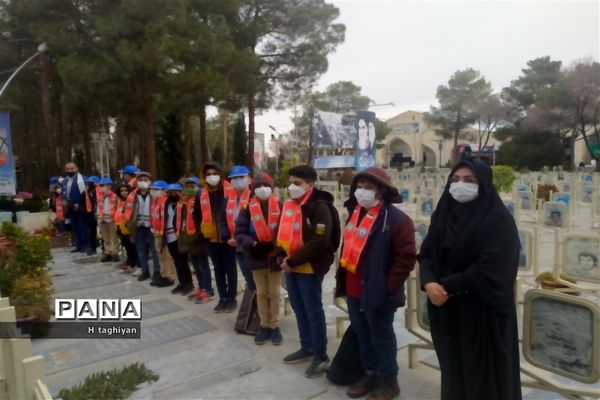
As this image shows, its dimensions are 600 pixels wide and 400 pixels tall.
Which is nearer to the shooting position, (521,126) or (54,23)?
(54,23)

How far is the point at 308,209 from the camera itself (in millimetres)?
3143

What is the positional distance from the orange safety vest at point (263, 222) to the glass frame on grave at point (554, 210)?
6511mm

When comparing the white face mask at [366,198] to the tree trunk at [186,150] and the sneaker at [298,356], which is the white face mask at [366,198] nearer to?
the sneaker at [298,356]

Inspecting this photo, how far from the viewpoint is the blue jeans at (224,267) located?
461 cm

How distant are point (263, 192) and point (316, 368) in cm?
152

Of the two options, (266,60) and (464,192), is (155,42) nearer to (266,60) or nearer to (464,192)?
(266,60)

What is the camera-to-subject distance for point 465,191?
7.07 ft

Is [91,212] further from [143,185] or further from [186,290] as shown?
[186,290]

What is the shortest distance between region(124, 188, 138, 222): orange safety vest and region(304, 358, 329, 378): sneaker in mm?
3948

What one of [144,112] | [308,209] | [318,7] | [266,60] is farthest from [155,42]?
[308,209]

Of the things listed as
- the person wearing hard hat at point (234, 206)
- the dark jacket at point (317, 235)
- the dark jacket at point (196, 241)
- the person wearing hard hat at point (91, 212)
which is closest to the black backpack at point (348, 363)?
the dark jacket at point (317, 235)

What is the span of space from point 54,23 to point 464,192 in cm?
1709

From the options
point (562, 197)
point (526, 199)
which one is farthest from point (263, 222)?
point (526, 199)

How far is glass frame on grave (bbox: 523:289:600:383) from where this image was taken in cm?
205
